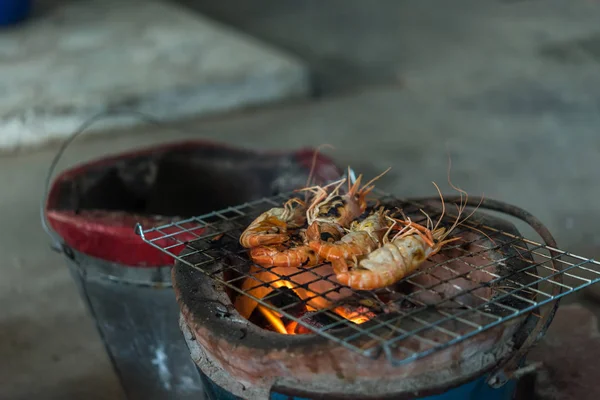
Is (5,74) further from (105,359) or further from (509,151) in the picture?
(509,151)

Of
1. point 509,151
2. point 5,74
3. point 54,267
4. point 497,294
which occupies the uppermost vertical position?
point 497,294

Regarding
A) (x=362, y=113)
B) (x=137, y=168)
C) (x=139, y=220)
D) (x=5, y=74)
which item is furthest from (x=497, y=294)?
(x=5, y=74)

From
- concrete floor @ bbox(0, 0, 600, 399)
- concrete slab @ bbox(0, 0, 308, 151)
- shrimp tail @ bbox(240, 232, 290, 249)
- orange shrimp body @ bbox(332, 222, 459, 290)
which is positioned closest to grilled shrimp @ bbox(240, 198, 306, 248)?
shrimp tail @ bbox(240, 232, 290, 249)

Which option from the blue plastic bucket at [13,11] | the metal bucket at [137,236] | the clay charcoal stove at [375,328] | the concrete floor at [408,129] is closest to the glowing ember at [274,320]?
the clay charcoal stove at [375,328]

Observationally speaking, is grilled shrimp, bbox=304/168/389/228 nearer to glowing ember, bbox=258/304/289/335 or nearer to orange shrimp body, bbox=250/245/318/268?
orange shrimp body, bbox=250/245/318/268

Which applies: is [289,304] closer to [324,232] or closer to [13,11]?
[324,232]

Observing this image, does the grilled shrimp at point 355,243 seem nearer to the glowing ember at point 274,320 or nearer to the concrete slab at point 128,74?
the glowing ember at point 274,320

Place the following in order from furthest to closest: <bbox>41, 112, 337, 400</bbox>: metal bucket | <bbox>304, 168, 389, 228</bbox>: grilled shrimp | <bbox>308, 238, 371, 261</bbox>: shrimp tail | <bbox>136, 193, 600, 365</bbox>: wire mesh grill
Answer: <bbox>41, 112, 337, 400</bbox>: metal bucket
<bbox>304, 168, 389, 228</bbox>: grilled shrimp
<bbox>308, 238, 371, 261</bbox>: shrimp tail
<bbox>136, 193, 600, 365</bbox>: wire mesh grill
